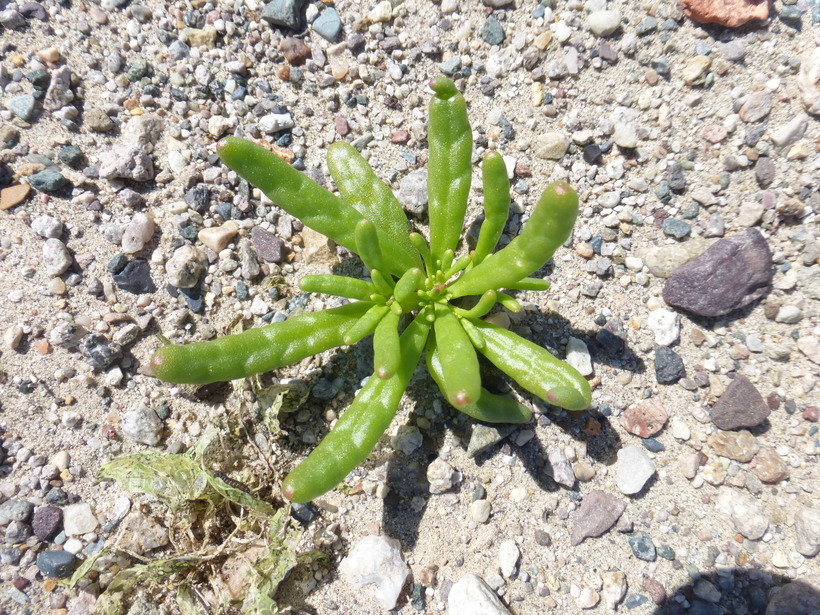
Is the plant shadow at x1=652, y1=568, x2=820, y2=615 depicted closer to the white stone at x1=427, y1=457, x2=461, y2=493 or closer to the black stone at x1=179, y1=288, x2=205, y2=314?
the white stone at x1=427, y1=457, x2=461, y2=493

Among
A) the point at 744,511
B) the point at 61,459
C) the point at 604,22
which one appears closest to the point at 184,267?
the point at 61,459

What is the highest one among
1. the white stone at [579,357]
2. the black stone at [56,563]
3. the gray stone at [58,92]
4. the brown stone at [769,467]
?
the gray stone at [58,92]

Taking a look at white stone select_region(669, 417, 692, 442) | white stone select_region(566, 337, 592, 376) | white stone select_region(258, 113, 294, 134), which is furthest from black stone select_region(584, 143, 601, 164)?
white stone select_region(258, 113, 294, 134)

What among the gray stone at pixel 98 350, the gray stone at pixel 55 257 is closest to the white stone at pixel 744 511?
the gray stone at pixel 98 350

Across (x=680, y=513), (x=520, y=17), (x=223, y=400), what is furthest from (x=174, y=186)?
(x=680, y=513)

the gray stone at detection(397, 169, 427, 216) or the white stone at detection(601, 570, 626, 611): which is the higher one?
the gray stone at detection(397, 169, 427, 216)

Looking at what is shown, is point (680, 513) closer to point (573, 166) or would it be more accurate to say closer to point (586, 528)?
point (586, 528)

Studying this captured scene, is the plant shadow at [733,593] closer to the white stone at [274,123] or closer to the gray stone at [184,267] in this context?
the gray stone at [184,267]
